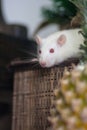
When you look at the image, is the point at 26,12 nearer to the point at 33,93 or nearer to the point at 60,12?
the point at 60,12

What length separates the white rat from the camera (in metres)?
0.84

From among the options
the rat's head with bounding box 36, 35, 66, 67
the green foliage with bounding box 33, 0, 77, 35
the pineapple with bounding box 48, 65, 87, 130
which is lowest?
the pineapple with bounding box 48, 65, 87, 130

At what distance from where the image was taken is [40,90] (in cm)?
85

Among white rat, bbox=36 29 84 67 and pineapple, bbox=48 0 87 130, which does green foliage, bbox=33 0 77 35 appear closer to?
white rat, bbox=36 29 84 67

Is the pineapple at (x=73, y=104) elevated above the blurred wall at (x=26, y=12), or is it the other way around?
the blurred wall at (x=26, y=12)

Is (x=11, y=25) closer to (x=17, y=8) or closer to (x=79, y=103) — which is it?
(x=17, y=8)

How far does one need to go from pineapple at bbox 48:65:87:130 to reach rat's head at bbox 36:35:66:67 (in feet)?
1.08

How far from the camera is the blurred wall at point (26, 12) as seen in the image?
65.4 inches

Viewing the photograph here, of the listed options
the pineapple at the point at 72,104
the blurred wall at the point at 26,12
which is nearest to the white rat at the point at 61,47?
the pineapple at the point at 72,104

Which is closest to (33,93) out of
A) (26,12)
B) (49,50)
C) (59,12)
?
(49,50)

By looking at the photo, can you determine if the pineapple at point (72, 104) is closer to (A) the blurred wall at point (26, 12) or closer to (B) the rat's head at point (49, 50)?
(B) the rat's head at point (49, 50)

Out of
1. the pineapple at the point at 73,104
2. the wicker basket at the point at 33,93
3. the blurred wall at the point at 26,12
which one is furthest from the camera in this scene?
the blurred wall at the point at 26,12

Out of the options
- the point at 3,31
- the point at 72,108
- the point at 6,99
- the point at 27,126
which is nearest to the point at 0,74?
the point at 6,99

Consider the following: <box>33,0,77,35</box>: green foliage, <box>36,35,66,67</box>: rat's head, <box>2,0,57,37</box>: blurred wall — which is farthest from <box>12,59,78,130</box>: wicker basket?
<box>2,0,57,37</box>: blurred wall
